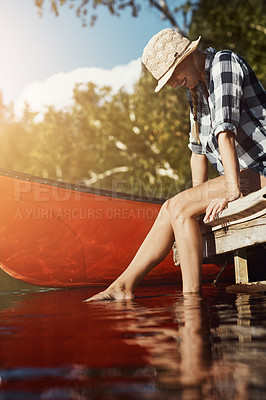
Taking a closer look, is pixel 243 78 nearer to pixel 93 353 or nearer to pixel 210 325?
pixel 210 325

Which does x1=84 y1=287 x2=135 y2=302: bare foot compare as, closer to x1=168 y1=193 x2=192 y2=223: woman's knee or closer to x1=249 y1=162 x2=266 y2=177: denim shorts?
x1=168 y1=193 x2=192 y2=223: woman's knee

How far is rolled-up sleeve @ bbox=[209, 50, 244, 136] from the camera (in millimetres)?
2283

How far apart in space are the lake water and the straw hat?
1.43 metres

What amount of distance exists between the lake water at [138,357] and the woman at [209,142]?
0.79 m

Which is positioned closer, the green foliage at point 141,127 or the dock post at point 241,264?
the dock post at point 241,264

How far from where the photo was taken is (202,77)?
8.39ft

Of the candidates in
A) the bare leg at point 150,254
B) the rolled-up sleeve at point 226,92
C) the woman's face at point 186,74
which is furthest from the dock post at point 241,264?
the woman's face at point 186,74

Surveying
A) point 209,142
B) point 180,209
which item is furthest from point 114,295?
point 209,142

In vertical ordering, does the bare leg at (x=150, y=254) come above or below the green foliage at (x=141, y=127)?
below

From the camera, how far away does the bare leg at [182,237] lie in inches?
94.2

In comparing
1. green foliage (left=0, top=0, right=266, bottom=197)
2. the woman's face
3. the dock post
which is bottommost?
the dock post

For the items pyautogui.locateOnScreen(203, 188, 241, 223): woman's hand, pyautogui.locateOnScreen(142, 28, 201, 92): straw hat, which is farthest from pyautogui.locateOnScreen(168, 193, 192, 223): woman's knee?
pyautogui.locateOnScreen(142, 28, 201, 92): straw hat

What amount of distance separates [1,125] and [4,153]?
5.89m

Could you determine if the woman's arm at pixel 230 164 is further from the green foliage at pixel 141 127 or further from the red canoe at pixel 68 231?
the green foliage at pixel 141 127
